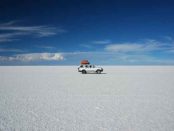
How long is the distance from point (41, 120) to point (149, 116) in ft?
12.4

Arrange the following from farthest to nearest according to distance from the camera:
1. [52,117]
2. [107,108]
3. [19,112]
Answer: [107,108], [19,112], [52,117]

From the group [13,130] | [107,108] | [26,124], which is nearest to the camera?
[13,130]

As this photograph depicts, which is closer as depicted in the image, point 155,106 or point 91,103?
point 155,106

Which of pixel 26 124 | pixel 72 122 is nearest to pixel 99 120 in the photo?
pixel 72 122

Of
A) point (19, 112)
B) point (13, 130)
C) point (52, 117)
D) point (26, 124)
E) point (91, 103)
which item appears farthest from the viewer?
point (91, 103)

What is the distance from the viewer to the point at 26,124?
21.8 feet

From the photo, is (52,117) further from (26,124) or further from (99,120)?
(99,120)

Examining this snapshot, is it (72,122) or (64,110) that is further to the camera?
(64,110)

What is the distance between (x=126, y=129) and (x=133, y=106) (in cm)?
315

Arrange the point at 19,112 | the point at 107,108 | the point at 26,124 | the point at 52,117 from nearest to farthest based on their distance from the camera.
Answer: the point at 26,124, the point at 52,117, the point at 19,112, the point at 107,108

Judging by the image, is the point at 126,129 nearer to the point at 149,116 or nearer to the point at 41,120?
the point at 149,116

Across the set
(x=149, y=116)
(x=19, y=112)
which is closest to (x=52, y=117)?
(x=19, y=112)

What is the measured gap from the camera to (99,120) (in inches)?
279

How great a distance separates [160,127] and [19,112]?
5195 millimetres
